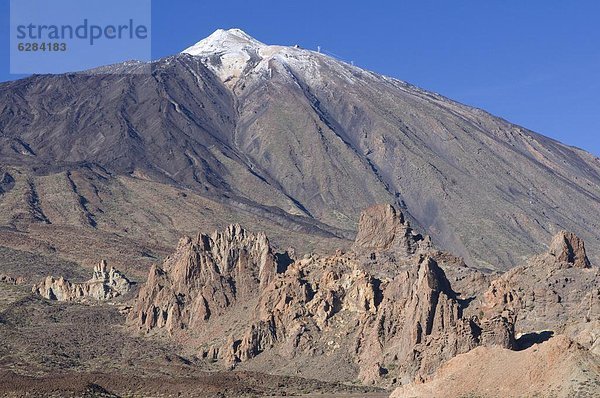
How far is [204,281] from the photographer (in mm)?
160500

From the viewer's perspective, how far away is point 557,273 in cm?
12644

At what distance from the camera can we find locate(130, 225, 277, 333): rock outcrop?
15638 cm

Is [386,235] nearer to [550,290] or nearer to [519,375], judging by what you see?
[550,290]

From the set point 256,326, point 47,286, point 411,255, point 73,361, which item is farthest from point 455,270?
point 47,286

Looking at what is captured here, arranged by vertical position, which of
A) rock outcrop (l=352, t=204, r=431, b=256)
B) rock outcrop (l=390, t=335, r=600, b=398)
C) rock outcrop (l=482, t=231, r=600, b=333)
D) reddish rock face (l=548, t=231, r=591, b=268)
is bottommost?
rock outcrop (l=390, t=335, r=600, b=398)

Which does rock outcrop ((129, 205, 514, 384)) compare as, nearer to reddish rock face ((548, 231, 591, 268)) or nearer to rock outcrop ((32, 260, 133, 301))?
reddish rock face ((548, 231, 591, 268))

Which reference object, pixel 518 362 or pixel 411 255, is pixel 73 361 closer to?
pixel 411 255

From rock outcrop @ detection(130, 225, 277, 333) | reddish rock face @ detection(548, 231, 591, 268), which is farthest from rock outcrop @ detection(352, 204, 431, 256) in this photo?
reddish rock face @ detection(548, 231, 591, 268)

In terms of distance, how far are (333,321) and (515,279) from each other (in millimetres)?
19564

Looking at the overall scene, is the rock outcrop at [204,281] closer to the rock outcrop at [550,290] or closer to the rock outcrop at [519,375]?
the rock outcrop at [550,290]

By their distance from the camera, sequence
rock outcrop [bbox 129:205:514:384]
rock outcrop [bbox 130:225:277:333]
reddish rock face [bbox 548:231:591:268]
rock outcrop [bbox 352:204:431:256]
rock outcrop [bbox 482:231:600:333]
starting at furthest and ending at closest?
rock outcrop [bbox 130:225:277:333], rock outcrop [bbox 352:204:431:256], reddish rock face [bbox 548:231:591:268], rock outcrop [bbox 482:231:600:333], rock outcrop [bbox 129:205:514:384]

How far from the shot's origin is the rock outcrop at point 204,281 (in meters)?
156

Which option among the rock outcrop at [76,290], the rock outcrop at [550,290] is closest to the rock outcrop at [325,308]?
the rock outcrop at [550,290]

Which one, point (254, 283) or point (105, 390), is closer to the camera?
point (105, 390)
